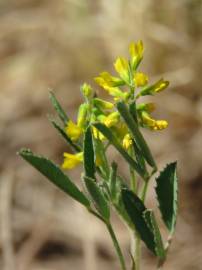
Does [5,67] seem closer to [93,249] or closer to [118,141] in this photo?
[93,249]

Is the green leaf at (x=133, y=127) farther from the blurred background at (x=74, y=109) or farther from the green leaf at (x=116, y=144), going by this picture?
the blurred background at (x=74, y=109)

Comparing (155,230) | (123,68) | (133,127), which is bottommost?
(155,230)

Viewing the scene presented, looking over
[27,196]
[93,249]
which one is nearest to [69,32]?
[27,196]

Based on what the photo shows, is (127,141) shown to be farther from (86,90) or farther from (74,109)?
(74,109)

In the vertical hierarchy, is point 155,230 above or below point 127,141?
below

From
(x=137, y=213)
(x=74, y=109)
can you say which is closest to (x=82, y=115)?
(x=137, y=213)

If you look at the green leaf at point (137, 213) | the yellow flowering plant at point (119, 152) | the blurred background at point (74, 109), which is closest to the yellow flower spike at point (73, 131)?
the yellow flowering plant at point (119, 152)
